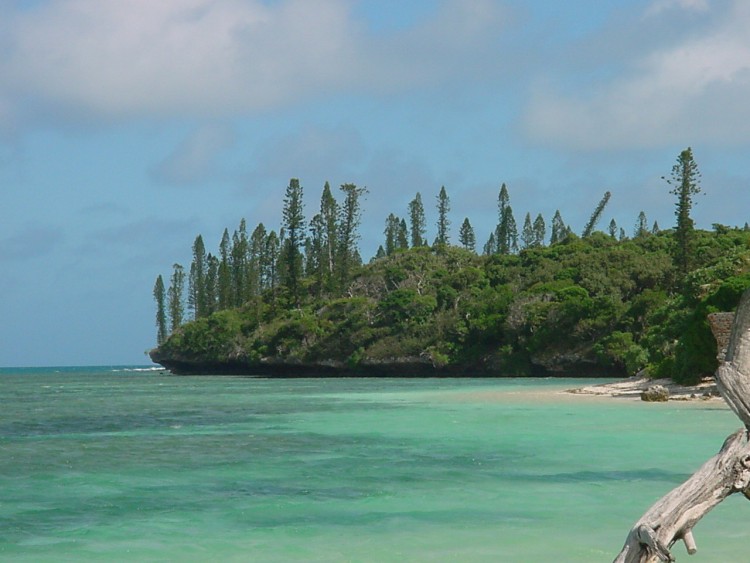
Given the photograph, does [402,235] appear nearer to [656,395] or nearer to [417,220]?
[417,220]

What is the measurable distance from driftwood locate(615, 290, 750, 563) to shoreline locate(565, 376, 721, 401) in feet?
74.1

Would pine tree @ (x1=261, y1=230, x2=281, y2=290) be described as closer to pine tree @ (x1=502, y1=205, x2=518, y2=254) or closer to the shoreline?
pine tree @ (x1=502, y1=205, x2=518, y2=254)

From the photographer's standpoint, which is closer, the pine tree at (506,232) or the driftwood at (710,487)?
the driftwood at (710,487)

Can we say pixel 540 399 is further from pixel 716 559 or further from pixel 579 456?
pixel 716 559

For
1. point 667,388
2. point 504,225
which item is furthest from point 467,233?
point 667,388

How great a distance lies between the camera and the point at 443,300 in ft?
262

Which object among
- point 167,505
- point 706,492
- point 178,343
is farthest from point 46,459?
point 178,343

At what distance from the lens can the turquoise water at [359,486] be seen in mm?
10227

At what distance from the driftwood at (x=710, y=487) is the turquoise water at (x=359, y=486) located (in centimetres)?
509

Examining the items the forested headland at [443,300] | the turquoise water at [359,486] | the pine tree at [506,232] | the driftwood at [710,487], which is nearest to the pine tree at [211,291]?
the forested headland at [443,300]

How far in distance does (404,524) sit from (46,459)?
9798mm

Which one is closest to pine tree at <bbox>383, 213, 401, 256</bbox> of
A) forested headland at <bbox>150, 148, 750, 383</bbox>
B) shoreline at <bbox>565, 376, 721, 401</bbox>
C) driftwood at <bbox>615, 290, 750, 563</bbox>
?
forested headland at <bbox>150, 148, 750, 383</bbox>

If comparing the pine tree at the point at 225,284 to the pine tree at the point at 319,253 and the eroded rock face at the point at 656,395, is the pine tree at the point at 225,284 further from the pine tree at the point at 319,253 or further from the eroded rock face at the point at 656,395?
the eroded rock face at the point at 656,395

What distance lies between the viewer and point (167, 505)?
1293cm
